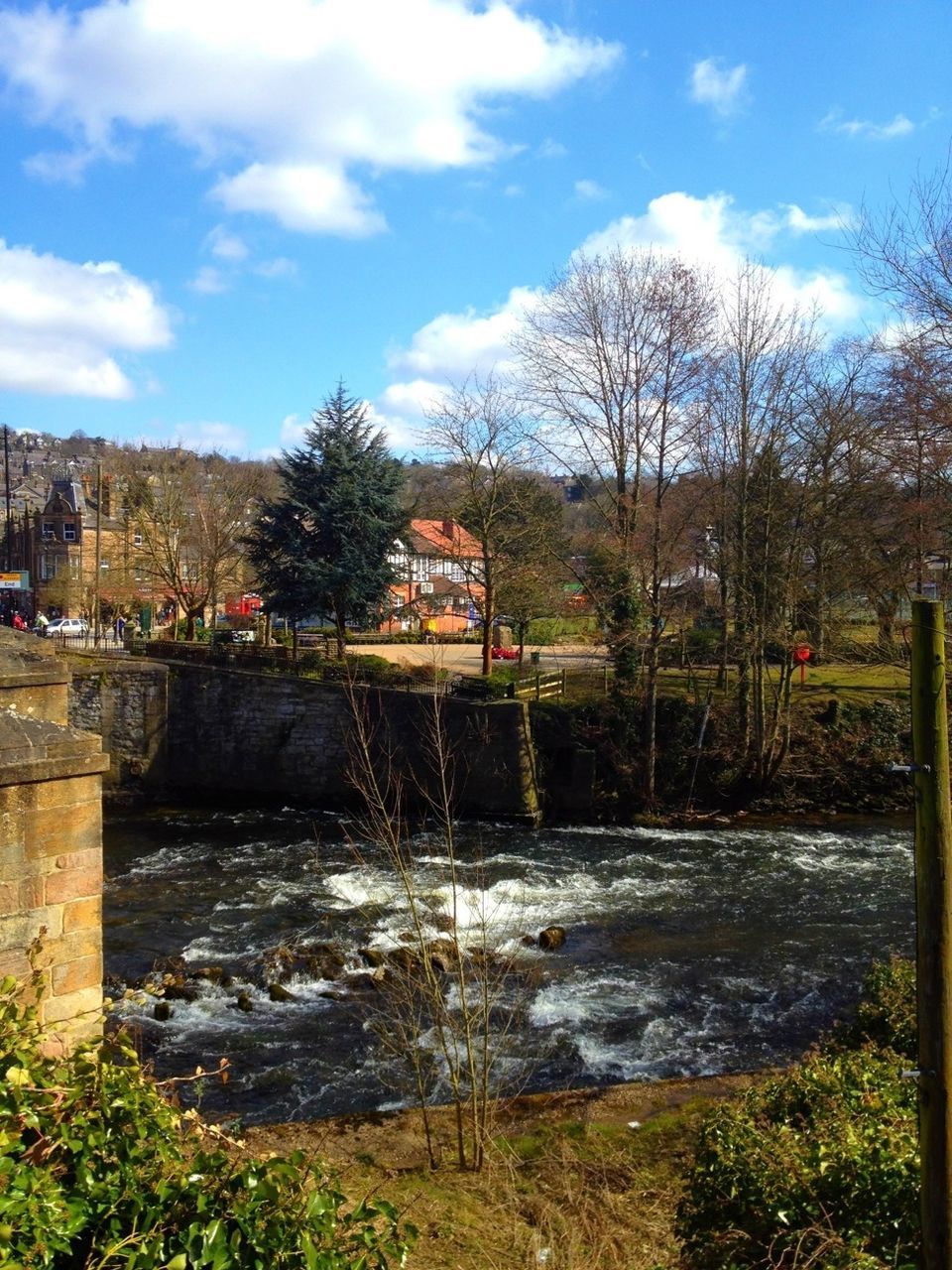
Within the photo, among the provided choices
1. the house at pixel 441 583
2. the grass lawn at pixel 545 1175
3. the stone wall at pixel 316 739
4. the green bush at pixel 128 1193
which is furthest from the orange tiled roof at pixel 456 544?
the green bush at pixel 128 1193

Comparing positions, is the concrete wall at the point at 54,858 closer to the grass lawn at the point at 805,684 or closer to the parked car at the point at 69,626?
the grass lawn at the point at 805,684

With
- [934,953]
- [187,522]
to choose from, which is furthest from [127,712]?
[934,953]

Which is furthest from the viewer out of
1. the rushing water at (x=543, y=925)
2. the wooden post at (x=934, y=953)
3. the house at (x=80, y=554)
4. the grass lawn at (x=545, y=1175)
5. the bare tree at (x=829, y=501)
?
the house at (x=80, y=554)

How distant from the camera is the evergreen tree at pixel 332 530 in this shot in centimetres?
3130

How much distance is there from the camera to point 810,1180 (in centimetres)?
614

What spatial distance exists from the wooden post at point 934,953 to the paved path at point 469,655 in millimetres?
25535

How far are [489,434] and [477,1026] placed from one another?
2272 centimetres

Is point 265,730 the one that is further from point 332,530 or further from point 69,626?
point 69,626

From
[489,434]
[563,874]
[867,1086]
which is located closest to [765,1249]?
[867,1086]

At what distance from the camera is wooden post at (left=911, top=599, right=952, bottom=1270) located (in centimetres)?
392

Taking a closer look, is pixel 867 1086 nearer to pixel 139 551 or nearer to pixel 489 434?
pixel 489 434

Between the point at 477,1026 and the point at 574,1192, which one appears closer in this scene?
the point at 574,1192

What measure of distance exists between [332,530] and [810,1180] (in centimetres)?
2688

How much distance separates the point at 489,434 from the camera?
104ft
